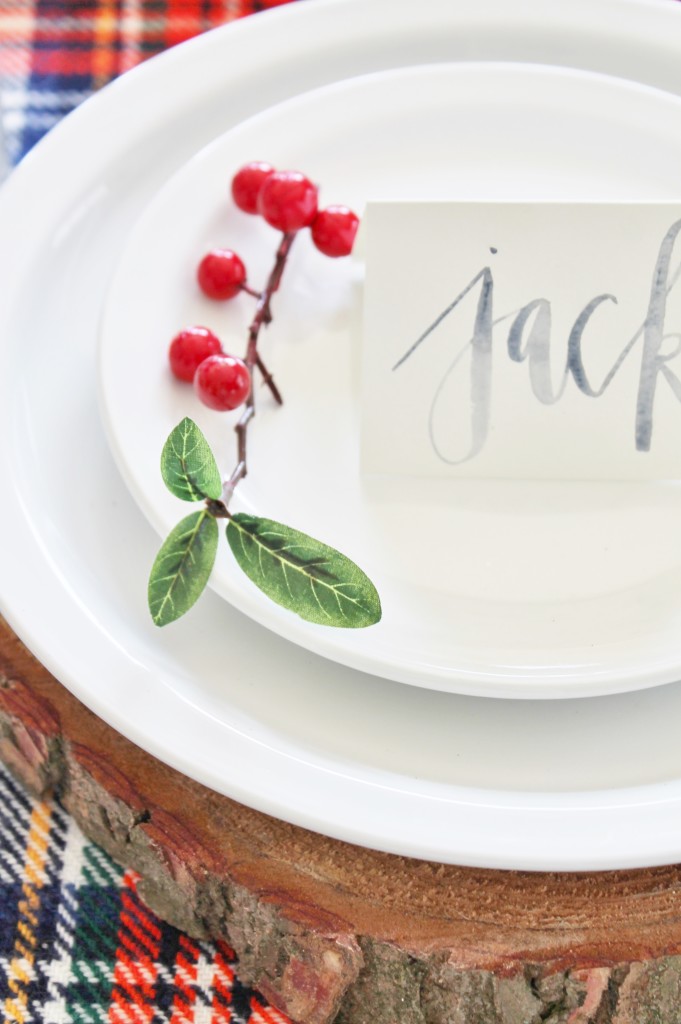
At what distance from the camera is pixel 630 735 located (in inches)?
18.4

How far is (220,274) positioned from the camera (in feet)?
1.93

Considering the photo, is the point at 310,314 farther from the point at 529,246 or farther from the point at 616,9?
the point at 616,9

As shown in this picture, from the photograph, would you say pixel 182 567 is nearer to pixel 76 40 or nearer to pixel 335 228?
pixel 335 228

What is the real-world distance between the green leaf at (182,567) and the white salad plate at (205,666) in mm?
47

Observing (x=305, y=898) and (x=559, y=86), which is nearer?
(x=305, y=898)

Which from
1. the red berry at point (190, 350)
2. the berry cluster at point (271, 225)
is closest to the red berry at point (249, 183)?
the berry cluster at point (271, 225)

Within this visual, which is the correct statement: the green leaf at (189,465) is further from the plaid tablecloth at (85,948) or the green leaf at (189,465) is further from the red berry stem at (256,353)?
the plaid tablecloth at (85,948)

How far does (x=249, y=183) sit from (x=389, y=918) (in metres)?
0.40

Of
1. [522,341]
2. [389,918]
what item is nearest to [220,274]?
[522,341]

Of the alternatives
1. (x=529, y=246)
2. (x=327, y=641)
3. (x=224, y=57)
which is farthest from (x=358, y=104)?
(x=327, y=641)

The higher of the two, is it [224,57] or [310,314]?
[224,57]

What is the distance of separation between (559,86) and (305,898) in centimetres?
50

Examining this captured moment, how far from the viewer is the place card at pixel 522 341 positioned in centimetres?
50

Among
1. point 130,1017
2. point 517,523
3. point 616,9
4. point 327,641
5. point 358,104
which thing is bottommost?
point 130,1017
